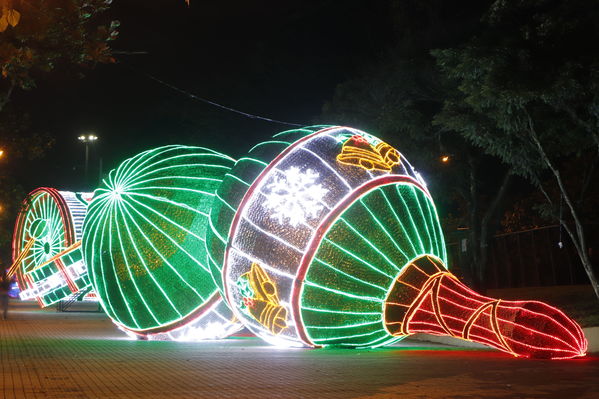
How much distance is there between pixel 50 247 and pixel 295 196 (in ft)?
52.1

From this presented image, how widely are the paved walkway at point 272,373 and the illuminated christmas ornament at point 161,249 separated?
0.54 metres

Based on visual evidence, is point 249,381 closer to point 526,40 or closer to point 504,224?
point 526,40

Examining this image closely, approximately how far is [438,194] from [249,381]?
1548 cm

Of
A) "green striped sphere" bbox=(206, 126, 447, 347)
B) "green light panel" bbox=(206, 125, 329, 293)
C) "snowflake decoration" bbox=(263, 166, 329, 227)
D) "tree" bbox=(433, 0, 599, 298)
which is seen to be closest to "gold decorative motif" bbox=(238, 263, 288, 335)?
"green striped sphere" bbox=(206, 126, 447, 347)

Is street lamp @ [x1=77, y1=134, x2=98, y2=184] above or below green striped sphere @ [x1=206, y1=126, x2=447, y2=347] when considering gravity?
above

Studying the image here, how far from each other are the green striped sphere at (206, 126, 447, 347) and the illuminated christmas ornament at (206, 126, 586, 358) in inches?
0.6

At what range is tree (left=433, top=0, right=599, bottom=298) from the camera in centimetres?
1400

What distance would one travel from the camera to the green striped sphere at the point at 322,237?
10539 millimetres

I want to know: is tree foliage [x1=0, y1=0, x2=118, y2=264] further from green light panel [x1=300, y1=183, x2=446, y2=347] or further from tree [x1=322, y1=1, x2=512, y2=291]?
tree [x1=322, y1=1, x2=512, y2=291]

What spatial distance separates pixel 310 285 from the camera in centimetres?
1053

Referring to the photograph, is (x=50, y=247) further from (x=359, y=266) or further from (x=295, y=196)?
(x=359, y=266)

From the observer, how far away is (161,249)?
13.3 metres

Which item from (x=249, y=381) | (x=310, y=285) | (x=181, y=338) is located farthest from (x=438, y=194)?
(x=249, y=381)

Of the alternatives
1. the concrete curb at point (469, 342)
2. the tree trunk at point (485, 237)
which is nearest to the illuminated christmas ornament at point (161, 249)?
the concrete curb at point (469, 342)
